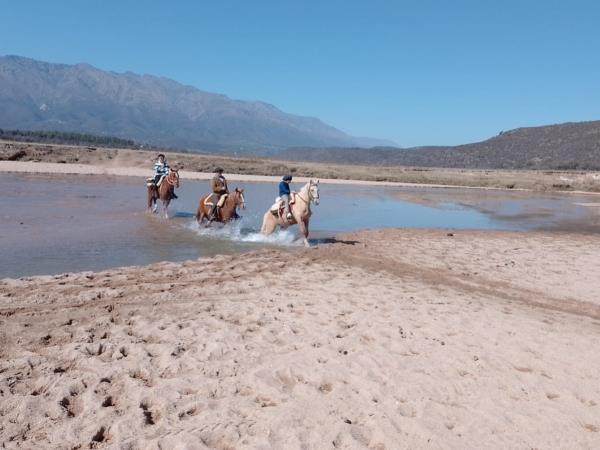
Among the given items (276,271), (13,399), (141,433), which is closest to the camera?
(141,433)

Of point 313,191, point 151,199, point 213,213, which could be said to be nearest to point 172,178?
point 151,199

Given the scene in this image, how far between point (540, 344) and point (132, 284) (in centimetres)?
647

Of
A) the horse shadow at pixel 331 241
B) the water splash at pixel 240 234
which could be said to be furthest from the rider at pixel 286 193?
the horse shadow at pixel 331 241

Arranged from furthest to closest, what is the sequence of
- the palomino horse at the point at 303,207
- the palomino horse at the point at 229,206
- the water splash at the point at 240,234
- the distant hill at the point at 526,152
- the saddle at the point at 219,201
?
the distant hill at the point at 526,152 → the saddle at the point at 219,201 → the palomino horse at the point at 229,206 → the water splash at the point at 240,234 → the palomino horse at the point at 303,207

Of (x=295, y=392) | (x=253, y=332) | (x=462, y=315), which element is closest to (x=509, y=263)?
(x=462, y=315)

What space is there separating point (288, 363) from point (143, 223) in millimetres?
12575

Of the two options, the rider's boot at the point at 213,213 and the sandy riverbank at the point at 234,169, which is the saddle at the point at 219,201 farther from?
the sandy riverbank at the point at 234,169

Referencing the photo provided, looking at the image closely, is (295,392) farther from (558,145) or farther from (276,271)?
(558,145)

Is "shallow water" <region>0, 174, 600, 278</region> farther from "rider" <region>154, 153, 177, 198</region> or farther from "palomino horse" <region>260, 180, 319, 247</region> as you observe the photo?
"rider" <region>154, 153, 177, 198</region>

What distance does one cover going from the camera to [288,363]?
559 centimetres

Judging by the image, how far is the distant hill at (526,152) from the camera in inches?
3438

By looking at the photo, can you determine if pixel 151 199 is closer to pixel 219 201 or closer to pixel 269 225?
pixel 219 201

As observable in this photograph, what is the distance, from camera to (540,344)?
6.68 m

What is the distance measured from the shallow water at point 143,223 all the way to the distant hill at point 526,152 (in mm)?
62910
